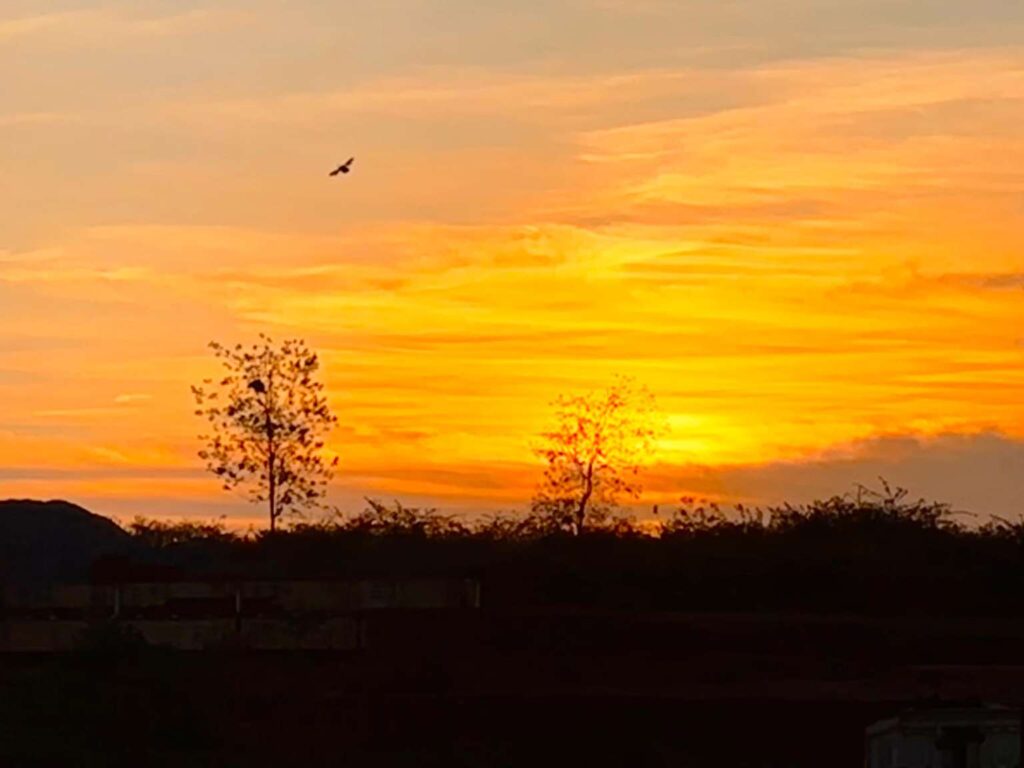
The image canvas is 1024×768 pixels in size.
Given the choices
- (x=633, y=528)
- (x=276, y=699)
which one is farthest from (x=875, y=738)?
(x=633, y=528)

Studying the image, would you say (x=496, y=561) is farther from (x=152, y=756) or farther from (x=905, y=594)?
(x=152, y=756)

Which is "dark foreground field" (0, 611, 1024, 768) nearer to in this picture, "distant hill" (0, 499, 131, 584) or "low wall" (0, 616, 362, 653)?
"low wall" (0, 616, 362, 653)

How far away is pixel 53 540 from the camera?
155ft

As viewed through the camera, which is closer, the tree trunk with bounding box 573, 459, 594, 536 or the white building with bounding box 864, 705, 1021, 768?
the white building with bounding box 864, 705, 1021, 768

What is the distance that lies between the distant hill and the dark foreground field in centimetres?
1290

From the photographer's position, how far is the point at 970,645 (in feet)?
113

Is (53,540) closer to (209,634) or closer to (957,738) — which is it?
(209,634)

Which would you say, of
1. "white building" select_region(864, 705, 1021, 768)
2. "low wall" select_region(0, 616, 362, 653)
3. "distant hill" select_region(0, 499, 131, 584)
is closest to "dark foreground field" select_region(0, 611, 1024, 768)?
"low wall" select_region(0, 616, 362, 653)

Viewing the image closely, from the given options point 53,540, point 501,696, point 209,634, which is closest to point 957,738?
point 501,696

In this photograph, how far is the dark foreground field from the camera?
29078mm

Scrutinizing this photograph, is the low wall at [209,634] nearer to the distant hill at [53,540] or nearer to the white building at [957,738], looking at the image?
the distant hill at [53,540]

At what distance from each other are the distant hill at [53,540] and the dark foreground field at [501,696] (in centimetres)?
1290

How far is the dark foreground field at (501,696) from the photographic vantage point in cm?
2908

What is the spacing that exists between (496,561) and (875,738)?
19.9 metres
